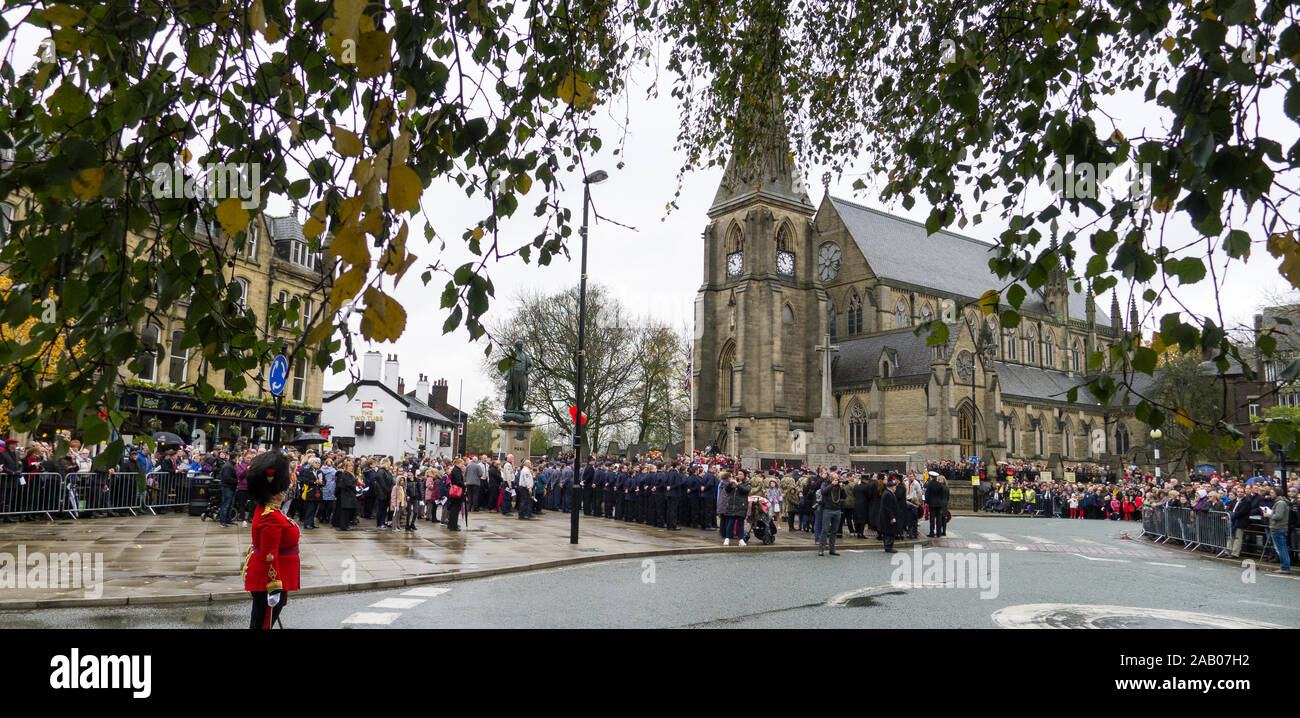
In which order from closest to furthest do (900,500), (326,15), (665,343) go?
1. (326,15)
2. (900,500)
3. (665,343)

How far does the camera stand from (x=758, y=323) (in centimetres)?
5591

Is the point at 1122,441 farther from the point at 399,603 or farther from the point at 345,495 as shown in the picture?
the point at 399,603

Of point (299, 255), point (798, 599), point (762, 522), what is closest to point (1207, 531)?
point (762, 522)

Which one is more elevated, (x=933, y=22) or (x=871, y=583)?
(x=933, y=22)

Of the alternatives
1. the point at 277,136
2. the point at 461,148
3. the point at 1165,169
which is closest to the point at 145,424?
the point at 277,136

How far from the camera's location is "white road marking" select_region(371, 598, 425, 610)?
31.4 feet

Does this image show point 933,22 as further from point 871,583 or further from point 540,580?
point 540,580

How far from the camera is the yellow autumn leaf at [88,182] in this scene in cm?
242

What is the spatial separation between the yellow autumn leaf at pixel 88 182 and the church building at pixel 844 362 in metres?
45.6

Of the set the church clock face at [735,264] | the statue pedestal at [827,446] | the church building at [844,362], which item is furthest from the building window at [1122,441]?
the church clock face at [735,264]

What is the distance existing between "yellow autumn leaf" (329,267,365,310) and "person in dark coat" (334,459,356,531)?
1792 cm

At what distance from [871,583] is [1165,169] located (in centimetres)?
1054

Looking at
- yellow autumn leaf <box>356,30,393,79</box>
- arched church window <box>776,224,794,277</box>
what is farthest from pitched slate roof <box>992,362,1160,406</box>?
yellow autumn leaf <box>356,30,393,79</box>
